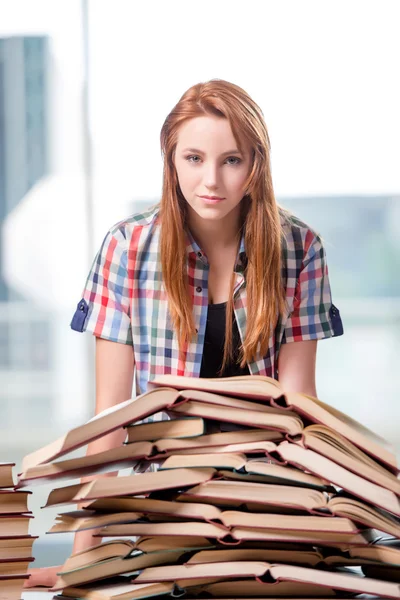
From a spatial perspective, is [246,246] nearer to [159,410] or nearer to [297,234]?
[297,234]

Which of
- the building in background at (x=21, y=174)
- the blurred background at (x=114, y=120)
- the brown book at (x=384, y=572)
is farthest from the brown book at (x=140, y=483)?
the building in background at (x=21, y=174)

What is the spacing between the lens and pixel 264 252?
140 cm

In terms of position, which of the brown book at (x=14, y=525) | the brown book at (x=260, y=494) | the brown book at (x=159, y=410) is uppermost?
the brown book at (x=159, y=410)

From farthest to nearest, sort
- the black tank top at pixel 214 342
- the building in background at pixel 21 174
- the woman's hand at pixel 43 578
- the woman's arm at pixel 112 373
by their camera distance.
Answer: the building in background at pixel 21 174 < the black tank top at pixel 214 342 < the woman's arm at pixel 112 373 < the woman's hand at pixel 43 578

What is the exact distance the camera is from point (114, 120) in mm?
5855

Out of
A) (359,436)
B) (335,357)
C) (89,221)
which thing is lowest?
(335,357)

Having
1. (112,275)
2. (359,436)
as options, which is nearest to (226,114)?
(112,275)

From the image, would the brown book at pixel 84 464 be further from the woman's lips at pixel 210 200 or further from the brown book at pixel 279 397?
the woman's lips at pixel 210 200

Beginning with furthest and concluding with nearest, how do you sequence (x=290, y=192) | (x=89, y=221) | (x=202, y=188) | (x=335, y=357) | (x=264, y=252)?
(x=335, y=357)
(x=290, y=192)
(x=89, y=221)
(x=264, y=252)
(x=202, y=188)

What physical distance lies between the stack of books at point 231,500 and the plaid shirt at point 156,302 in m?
0.65

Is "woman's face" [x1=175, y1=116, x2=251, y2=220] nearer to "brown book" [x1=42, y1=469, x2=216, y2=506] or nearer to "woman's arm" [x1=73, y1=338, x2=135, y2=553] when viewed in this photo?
"woman's arm" [x1=73, y1=338, x2=135, y2=553]

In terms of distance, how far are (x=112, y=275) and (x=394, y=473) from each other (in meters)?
0.76

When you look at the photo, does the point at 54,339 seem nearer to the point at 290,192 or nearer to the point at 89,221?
the point at 89,221

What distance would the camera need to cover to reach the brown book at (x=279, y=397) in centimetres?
73
